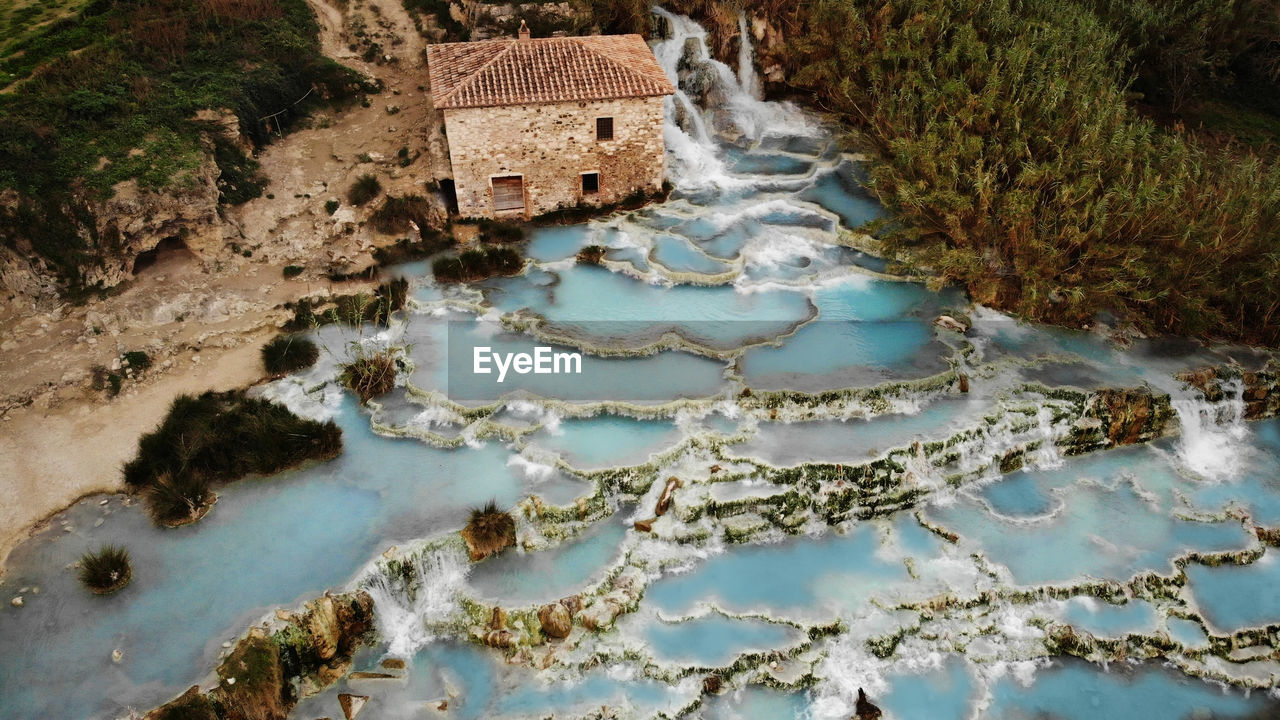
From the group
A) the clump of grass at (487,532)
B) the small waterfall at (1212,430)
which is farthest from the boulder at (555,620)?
the small waterfall at (1212,430)

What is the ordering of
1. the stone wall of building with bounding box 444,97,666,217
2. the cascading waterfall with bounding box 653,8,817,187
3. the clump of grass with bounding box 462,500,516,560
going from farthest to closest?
the cascading waterfall with bounding box 653,8,817,187 < the stone wall of building with bounding box 444,97,666,217 < the clump of grass with bounding box 462,500,516,560

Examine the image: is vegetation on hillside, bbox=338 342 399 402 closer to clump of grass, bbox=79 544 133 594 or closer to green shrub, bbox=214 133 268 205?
clump of grass, bbox=79 544 133 594

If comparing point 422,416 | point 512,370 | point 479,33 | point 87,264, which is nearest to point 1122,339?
point 512,370

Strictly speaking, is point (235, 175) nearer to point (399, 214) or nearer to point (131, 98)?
point (131, 98)

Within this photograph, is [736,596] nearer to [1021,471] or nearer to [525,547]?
[525,547]

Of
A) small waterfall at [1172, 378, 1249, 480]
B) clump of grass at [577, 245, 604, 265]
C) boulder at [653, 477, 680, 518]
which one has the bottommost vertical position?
small waterfall at [1172, 378, 1249, 480]

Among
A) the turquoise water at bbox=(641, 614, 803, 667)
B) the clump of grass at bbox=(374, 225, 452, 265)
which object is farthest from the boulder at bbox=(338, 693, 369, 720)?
the clump of grass at bbox=(374, 225, 452, 265)
